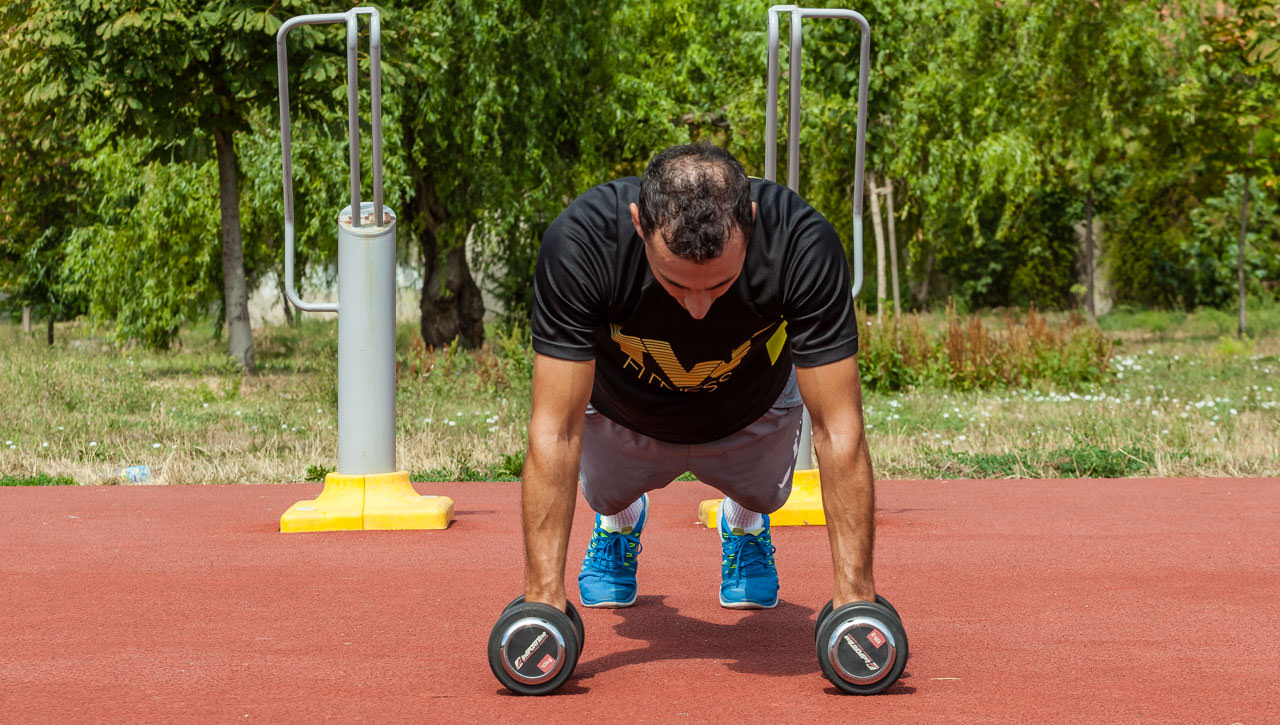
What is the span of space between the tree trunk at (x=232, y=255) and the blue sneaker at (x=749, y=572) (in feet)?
38.1

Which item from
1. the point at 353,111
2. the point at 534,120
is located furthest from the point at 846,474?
the point at 534,120

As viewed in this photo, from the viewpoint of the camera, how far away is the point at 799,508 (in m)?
5.83

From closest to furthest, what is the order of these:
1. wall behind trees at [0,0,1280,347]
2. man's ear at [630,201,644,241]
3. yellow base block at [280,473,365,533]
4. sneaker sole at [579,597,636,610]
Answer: man's ear at [630,201,644,241], sneaker sole at [579,597,636,610], yellow base block at [280,473,365,533], wall behind trees at [0,0,1280,347]

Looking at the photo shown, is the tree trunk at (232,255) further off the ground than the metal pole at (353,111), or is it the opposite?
the metal pole at (353,111)

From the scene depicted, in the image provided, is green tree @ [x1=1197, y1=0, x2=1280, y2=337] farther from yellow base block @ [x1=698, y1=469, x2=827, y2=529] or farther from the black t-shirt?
the black t-shirt

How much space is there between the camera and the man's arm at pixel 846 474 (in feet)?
10.5

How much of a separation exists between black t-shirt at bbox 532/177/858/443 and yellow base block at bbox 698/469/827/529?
247cm

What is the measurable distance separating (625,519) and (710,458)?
1.46 ft

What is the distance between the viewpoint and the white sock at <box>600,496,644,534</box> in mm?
4184

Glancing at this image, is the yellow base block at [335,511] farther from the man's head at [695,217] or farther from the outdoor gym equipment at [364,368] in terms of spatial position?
the man's head at [695,217]

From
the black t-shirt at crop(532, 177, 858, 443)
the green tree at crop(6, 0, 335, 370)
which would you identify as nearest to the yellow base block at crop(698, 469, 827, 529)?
the black t-shirt at crop(532, 177, 858, 443)

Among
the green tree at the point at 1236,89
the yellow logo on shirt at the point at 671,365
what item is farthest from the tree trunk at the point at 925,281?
the yellow logo on shirt at the point at 671,365

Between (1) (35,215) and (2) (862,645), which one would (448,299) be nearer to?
(1) (35,215)

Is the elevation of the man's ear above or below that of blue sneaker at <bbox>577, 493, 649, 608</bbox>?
above
